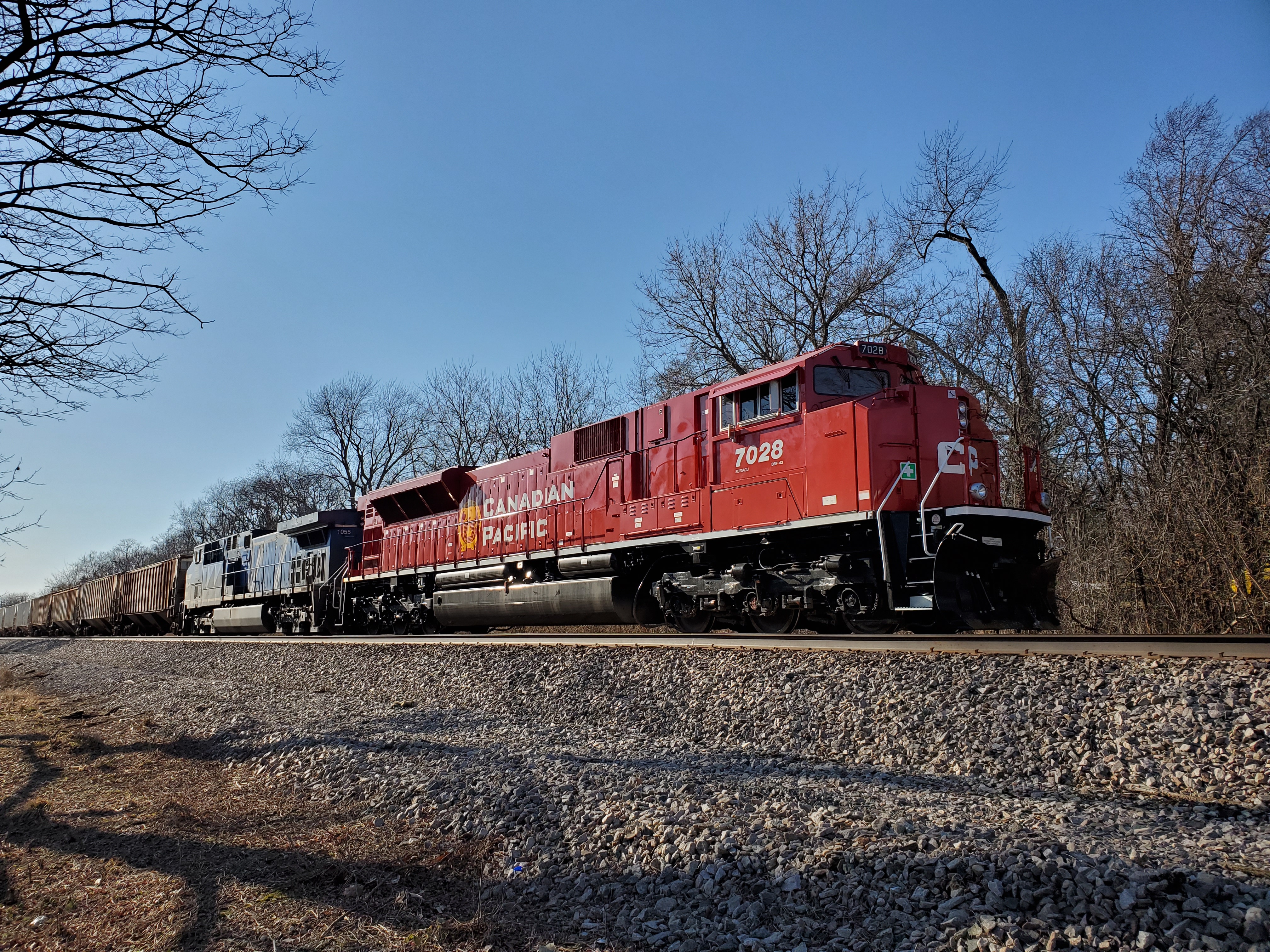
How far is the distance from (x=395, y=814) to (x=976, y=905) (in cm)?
377

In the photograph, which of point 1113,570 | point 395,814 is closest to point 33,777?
point 395,814

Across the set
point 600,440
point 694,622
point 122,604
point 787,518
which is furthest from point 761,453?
point 122,604

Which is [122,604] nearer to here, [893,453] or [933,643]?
[893,453]

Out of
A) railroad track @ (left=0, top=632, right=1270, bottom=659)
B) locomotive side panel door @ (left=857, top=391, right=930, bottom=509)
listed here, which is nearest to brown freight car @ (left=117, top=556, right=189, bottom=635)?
railroad track @ (left=0, top=632, right=1270, bottom=659)

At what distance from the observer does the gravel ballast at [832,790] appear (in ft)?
11.1

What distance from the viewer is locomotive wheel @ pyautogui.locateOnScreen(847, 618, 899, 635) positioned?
9.33 m

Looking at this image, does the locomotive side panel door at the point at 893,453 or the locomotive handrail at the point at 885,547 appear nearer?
the locomotive handrail at the point at 885,547

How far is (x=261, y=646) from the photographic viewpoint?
52.5 feet

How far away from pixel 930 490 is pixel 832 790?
433 centimetres

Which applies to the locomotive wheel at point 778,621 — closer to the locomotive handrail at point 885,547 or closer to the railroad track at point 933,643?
the railroad track at point 933,643

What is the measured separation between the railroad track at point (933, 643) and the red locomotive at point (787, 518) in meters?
0.58

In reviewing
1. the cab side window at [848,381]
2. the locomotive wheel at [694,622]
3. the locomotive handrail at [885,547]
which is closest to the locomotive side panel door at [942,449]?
the locomotive handrail at [885,547]

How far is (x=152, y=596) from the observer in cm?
3048

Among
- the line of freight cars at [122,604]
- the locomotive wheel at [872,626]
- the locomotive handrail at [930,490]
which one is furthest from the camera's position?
the line of freight cars at [122,604]
